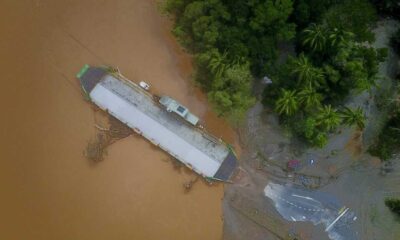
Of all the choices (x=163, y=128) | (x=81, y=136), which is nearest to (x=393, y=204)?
(x=163, y=128)

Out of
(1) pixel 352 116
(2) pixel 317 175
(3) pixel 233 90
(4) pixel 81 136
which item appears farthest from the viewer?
(4) pixel 81 136

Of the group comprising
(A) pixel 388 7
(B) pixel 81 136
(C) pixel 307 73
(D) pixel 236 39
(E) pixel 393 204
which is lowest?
(B) pixel 81 136

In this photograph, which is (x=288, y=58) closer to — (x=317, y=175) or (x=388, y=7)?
(x=317, y=175)

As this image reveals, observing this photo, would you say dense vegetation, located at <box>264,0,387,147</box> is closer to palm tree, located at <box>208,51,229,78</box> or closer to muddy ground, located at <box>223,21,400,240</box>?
muddy ground, located at <box>223,21,400,240</box>

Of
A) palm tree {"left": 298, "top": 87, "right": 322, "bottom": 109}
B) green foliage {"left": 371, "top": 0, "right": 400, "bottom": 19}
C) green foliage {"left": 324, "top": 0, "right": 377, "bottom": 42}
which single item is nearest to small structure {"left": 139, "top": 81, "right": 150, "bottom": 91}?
palm tree {"left": 298, "top": 87, "right": 322, "bottom": 109}

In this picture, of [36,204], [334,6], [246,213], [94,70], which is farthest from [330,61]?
[36,204]

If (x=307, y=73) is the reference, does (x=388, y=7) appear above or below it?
above
